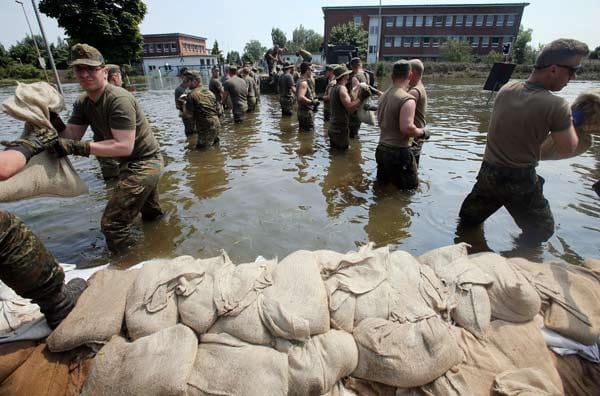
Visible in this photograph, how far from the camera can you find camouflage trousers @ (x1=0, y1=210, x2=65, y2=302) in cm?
162

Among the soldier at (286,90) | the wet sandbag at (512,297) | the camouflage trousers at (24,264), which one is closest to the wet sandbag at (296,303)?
the wet sandbag at (512,297)

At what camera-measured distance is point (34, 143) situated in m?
2.09

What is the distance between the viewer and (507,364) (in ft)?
5.42

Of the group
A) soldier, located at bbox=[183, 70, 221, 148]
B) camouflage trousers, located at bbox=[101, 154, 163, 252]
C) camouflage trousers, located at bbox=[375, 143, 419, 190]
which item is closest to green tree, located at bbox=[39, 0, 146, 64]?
soldier, located at bbox=[183, 70, 221, 148]

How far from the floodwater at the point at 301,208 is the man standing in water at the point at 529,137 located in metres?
0.75

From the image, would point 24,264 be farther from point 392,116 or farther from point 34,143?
point 392,116

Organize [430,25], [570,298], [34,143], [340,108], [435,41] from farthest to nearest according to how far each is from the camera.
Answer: [435,41] → [430,25] → [340,108] → [34,143] → [570,298]

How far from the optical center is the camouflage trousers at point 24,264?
1.62 meters

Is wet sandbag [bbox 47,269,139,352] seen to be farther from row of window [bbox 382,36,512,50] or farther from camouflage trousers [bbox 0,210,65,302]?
row of window [bbox 382,36,512,50]

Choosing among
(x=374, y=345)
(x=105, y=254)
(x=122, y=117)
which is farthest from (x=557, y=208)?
(x=105, y=254)

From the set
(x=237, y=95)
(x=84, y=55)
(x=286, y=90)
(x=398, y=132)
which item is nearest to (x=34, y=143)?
(x=84, y=55)

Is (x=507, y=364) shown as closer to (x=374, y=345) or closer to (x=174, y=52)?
(x=374, y=345)

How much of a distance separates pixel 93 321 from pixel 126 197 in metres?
1.85

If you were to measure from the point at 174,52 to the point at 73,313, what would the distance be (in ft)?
224
